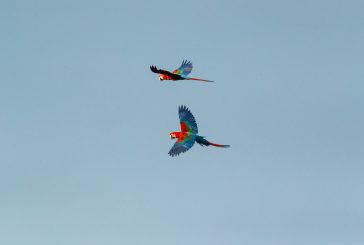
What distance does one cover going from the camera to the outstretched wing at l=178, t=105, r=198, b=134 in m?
82.1

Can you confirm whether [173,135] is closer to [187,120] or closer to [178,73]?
[187,120]

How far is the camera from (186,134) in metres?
81.4

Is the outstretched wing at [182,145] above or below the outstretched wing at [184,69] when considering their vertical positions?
below

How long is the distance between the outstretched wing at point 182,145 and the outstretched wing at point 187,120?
113cm

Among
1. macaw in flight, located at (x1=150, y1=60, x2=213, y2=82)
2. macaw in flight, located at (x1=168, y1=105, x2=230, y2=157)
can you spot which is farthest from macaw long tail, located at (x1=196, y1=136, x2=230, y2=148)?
macaw in flight, located at (x1=150, y1=60, x2=213, y2=82)

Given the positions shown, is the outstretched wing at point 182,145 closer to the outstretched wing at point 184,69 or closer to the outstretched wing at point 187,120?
A: the outstretched wing at point 187,120

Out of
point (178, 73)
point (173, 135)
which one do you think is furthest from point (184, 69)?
point (173, 135)

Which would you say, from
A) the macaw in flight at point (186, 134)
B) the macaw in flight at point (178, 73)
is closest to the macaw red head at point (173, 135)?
the macaw in flight at point (186, 134)

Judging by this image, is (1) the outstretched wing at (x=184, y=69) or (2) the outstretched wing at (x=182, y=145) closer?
(2) the outstretched wing at (x=182, y=145)

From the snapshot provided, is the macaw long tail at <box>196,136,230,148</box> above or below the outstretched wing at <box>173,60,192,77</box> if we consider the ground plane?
below

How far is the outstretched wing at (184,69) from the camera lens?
3489 inches

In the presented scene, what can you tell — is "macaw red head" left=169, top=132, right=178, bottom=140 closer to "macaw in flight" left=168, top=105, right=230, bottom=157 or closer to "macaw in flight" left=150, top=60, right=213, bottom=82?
"macaw in flight" left=168, top=105, right=230, bottom=157

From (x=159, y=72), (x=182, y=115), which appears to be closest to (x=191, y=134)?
(x=182, y=115)

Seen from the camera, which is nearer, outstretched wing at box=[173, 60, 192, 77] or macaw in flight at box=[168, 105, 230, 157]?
macaw in flight at box=[168, 105, 230, 157]
